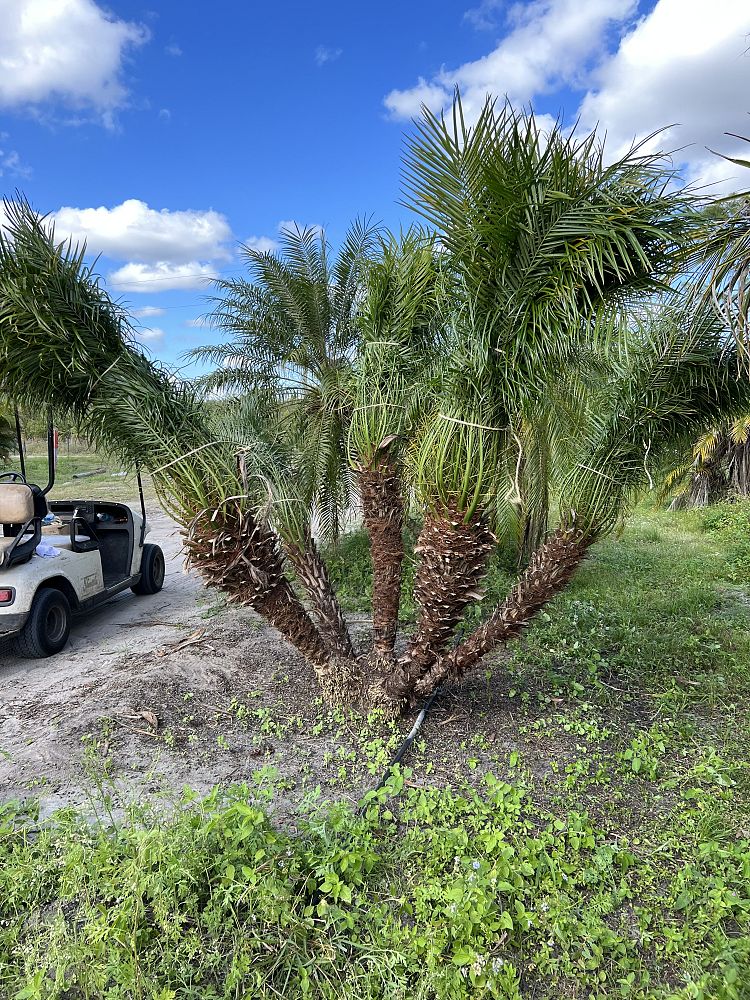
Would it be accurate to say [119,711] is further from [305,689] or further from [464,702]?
[464,702]

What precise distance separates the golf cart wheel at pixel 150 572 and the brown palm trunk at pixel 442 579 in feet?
17.4

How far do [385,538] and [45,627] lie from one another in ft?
12.7

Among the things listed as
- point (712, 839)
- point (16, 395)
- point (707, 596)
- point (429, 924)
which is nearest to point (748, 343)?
point (712, 839)

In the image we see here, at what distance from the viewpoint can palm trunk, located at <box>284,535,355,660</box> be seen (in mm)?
4935

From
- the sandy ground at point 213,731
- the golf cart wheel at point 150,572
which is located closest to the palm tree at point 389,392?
the sandy ground at point 213,731

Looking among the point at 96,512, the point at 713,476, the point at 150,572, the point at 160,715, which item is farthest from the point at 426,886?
the point at 713,476

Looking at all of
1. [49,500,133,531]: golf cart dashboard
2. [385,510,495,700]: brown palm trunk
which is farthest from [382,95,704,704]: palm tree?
[49,500,133,531]: golf cart dashboard

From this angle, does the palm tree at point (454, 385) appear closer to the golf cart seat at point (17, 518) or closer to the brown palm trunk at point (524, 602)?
the brown palm trunk at point (524, 602)

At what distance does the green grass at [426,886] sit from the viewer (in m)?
2.59

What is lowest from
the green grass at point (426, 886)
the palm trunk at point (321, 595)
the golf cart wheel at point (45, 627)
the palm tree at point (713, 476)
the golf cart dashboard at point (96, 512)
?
the green grass at point (426, 886)

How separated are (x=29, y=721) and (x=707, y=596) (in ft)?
25.2

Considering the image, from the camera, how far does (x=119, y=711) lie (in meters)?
4.93

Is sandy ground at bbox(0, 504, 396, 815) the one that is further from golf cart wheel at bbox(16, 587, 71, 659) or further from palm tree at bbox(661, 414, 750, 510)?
palm tree at bbox(661, 414, 750, 510)

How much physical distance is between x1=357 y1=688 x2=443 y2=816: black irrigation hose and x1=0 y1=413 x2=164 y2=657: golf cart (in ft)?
12.9
